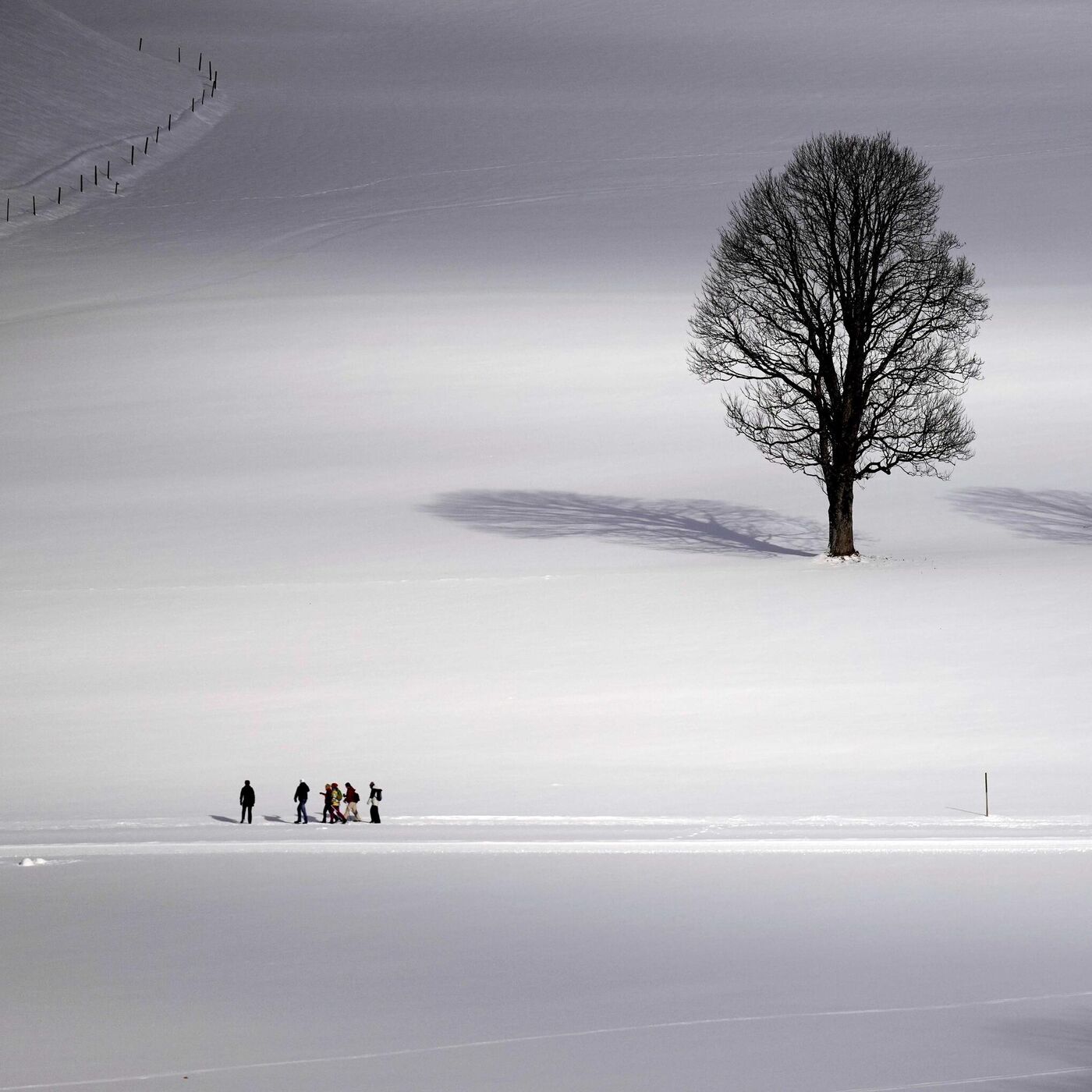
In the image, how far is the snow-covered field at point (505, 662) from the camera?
12539 millimetres

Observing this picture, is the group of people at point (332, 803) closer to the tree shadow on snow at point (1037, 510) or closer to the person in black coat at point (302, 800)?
the person in black coat at point (302, 800)

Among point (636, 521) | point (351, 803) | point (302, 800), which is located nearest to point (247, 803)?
point (302, 800)

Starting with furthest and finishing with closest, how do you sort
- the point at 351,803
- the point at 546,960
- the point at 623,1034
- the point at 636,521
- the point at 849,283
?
the point at 636,521 → the point at 849,283 → the point at 351,803 → the point at 546,960 → the point at 623,1034

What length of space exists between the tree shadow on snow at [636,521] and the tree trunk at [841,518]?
5.15ft

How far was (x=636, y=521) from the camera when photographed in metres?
39.6

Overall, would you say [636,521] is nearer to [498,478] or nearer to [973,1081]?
[498,478]

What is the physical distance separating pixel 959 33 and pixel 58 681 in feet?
332

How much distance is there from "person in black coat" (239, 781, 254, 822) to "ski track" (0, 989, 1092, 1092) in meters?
7.89

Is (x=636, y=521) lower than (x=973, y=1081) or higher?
higher

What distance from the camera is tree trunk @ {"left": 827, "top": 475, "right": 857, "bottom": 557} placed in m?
34.6

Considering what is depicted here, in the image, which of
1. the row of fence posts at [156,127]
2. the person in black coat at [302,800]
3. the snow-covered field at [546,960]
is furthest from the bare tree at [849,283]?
the row of fence posts at [156,127]

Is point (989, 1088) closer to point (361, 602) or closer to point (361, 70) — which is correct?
point (361, 602)

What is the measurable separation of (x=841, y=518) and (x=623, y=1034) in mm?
23778

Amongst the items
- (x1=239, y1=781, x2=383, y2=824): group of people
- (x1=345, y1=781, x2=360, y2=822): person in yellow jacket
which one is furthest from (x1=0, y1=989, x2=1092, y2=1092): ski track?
(x1=345, y1=781, x2=360, y2=822): person in yellow jacket
